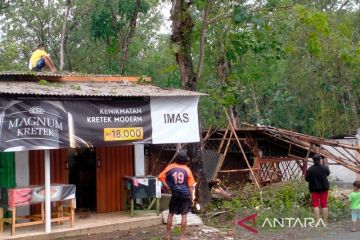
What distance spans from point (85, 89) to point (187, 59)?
121 inches

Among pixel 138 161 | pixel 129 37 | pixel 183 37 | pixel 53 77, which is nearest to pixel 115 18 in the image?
pixel 129 37

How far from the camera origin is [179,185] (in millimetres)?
10047

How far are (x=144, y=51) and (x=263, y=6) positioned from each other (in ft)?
64.7

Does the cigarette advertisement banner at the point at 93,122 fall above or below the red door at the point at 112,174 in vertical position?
above

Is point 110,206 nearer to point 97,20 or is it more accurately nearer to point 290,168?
point 290,168

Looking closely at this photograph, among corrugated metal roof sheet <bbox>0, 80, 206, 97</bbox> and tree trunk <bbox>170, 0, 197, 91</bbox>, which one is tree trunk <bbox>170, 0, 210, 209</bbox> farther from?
corrugated metal roof sheet <bbox>0, 80, 206, 97</bbox>

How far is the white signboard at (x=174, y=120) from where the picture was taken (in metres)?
Answer: 11.6

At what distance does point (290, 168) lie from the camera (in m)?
19.1

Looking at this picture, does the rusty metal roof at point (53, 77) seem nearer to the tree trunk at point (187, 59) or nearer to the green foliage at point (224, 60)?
the tree trunk at point (187, 59)

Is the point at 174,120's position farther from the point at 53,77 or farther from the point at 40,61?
the point at 40,61

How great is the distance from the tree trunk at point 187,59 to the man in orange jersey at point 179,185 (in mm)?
2881

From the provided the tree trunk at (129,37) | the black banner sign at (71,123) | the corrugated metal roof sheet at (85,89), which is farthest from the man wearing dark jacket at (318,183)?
the tree trunk at (129,37)

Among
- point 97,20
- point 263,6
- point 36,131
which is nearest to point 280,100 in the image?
point 97,20

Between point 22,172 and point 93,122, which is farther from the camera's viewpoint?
point 22,172
